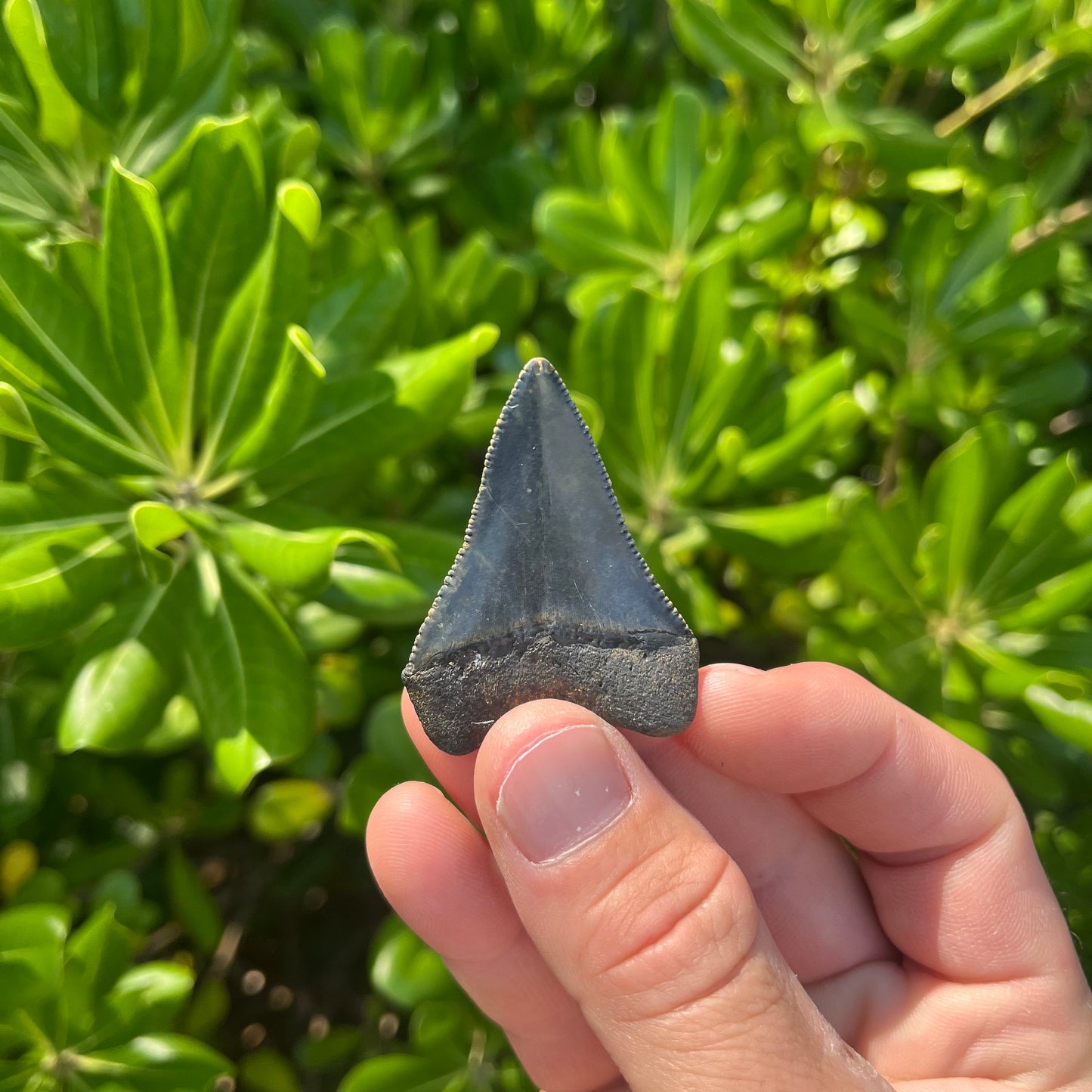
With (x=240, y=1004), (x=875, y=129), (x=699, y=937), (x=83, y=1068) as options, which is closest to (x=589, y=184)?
(x=875, y=129)

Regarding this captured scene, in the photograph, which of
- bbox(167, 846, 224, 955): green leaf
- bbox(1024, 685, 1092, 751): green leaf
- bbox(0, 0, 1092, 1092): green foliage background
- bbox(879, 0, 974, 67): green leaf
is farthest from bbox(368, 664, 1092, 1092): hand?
bbox(879, 0, 974, 67): green leaf

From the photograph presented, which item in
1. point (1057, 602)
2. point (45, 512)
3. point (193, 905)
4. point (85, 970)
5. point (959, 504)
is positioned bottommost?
point (193, 905)

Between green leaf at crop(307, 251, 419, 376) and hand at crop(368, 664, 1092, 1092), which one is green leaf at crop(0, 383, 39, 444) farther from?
hand at crop(368, 664, 1092, 1092)

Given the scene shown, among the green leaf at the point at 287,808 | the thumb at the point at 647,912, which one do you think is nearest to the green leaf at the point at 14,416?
the thumb at the point at 647,912

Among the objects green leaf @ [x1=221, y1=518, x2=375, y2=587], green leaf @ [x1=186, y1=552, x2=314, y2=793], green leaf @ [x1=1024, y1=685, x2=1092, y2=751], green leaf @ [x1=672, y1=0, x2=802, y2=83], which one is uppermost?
green leaf @ [x1=672, y1=0, x2=802, y2=83]

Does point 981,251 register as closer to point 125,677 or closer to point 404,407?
point 404,407

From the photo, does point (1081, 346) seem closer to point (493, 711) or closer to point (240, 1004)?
point (493, 711)

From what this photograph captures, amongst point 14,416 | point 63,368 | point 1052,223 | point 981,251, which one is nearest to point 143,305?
point 63,368
